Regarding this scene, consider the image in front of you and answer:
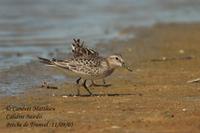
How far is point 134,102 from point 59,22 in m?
13.0

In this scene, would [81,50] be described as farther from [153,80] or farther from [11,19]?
[11,19]

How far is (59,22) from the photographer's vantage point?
23031mm

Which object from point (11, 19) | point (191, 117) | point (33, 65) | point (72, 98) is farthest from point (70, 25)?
point (191, 117)

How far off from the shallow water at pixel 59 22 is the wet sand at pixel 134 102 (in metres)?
1.14

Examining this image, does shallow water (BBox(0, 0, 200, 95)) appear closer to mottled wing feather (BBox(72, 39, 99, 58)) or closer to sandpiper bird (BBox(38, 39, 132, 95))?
sandpiper bird (BBox(38, 39, 132, 95))

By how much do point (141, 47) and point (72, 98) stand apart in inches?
274

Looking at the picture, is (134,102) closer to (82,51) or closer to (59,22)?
(82,51)

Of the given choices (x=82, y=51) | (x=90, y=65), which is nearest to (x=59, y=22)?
(x=82, y=51)

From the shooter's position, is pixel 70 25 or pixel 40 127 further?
pixel 70 25

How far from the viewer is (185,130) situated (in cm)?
827

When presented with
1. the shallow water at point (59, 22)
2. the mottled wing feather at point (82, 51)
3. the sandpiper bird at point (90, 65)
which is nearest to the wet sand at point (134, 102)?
the sandpiper bird at point (90, 65)

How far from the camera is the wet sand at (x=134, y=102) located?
858cm

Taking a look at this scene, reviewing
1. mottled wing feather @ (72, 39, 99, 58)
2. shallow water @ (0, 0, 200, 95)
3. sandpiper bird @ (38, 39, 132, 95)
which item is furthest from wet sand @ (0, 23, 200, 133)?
shallow water @ (0, 0, 200, 95)

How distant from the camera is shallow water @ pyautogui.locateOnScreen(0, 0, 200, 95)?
15575 mm
